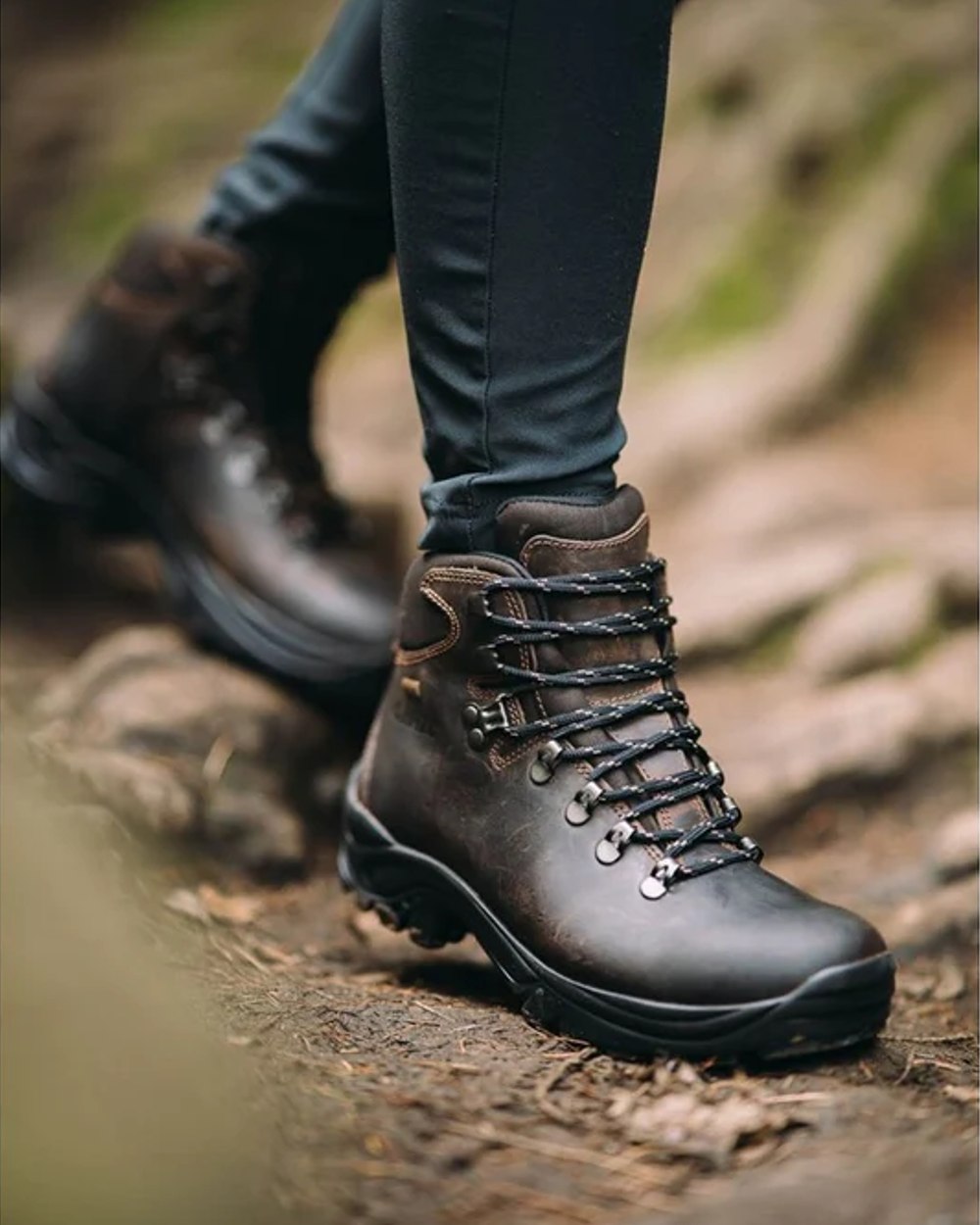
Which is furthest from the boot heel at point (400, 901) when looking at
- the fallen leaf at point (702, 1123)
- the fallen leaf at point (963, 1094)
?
the fallen leaf at point (963, 1094)

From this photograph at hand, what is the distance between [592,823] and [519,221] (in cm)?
52

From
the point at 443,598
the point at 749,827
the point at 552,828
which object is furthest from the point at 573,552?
the point at 749,827

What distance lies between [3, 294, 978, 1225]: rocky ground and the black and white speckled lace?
0.19 meters

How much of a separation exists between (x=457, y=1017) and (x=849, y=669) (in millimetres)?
1217

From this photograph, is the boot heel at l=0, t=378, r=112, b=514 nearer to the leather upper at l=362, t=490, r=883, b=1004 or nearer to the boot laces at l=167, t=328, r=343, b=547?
the boot laces at l=167, t=328, r=343, b=547

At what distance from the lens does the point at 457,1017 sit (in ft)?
4.43

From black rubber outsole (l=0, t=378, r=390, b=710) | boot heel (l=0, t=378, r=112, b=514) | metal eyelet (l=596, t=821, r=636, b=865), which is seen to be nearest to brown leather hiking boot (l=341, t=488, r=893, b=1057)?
metal eyelet (l=596, t=821, r=636, b=865)

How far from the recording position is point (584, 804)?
1.36 metres

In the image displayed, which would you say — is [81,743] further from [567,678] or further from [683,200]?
[683,200]

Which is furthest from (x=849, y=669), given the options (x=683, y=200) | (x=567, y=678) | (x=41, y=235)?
(x=41, y=235)

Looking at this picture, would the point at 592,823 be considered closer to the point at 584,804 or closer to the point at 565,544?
the point at 584,804

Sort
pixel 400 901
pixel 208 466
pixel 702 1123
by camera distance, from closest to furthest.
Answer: pixel 702 1123 → pixel 400 901 → pixel 208 466

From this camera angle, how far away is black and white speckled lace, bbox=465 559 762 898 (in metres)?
1.34

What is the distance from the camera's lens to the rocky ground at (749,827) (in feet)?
3.49
